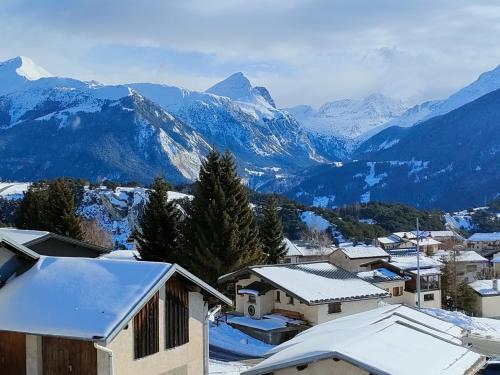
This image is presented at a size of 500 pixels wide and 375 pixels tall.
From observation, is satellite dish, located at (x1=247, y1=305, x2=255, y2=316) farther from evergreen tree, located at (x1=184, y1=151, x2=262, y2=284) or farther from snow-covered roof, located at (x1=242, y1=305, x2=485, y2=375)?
snow-covered roof, located at (x1=242, y1=305, x2=485, y2=375)

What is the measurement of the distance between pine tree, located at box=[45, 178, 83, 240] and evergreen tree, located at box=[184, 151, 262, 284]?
12.3m

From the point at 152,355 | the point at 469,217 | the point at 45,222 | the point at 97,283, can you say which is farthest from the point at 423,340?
the point at 469,217

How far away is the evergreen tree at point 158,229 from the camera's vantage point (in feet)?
136

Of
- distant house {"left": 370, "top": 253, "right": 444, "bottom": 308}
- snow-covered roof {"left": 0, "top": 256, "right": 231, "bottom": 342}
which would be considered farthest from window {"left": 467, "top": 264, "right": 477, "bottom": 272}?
snow-covered roof {"left": 0, "top": 256, "right": 231, "bottom": 342}

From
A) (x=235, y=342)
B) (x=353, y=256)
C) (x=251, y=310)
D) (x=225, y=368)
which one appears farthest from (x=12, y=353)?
(x=353, y=256)

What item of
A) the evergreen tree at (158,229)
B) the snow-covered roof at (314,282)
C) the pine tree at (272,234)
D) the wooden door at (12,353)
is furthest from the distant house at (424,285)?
the wooden door at (12,353)

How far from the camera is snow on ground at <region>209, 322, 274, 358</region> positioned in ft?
111

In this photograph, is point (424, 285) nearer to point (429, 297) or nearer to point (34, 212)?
point (429, 297)

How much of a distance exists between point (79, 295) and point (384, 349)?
8225mm

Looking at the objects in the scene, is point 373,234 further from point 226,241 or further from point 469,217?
point 226,241

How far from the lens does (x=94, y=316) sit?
49.9 feet

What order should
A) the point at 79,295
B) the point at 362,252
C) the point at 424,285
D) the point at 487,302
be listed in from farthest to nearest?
the point at 362,252 → the point at 487,302 → the point at 424,285 → the point at 79,295

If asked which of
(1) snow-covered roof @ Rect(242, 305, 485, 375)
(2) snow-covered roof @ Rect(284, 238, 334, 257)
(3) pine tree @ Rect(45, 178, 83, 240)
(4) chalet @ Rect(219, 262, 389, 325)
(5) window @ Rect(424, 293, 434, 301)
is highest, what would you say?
(3) pine tree @ Rect(45, 178, 83, 240)

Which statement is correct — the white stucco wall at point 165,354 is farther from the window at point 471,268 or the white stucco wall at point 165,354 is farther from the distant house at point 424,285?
the window at point 471,268
